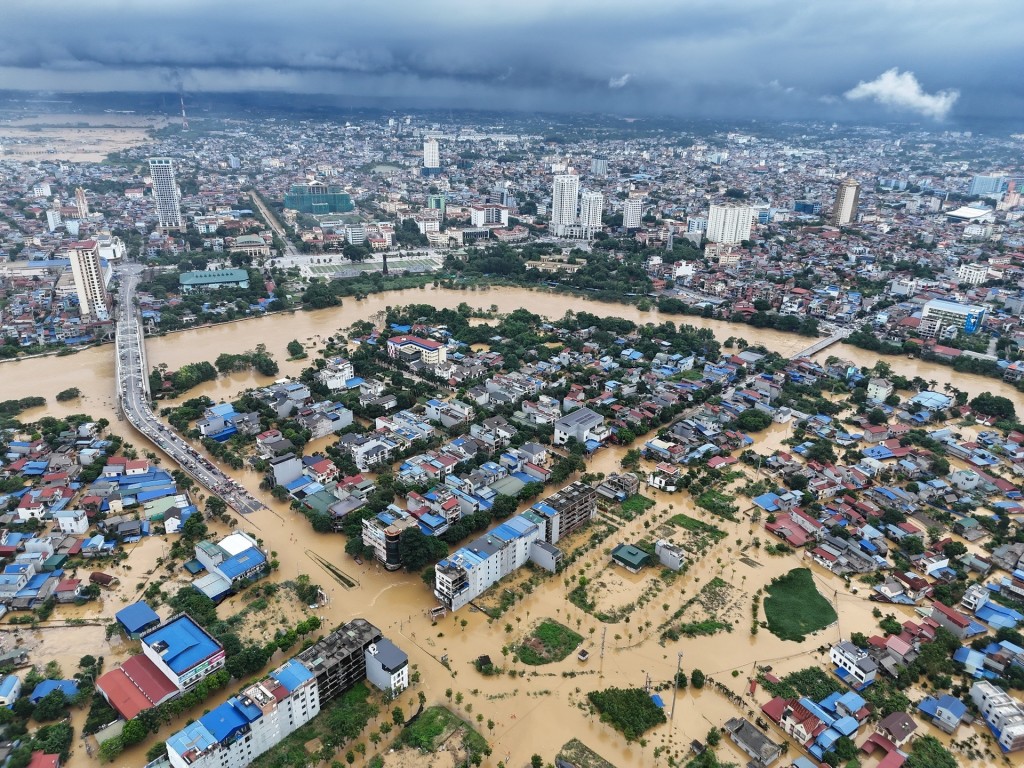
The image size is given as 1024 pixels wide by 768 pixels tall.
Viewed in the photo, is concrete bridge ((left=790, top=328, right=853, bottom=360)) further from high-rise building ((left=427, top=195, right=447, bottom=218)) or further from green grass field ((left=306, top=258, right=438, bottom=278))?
high-rise building ((left=427, top=195, right=447, bottom=218))

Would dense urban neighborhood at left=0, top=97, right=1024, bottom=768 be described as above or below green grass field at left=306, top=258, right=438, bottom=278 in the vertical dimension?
below

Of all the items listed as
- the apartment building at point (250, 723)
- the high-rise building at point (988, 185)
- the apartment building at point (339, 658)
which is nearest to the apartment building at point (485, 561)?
the apartment building at point (339, 658)

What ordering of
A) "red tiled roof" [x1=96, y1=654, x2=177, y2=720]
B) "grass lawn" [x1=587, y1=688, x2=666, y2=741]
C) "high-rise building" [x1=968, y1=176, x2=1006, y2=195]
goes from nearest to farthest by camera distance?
"red tiled roof" [x1=96, y1=654, x2=177, y2=720] → "grass lawn" [x1=587, y1=688, x2=666, y2=741] → "high-rise building" [x1=968, y1=176, x2=1006, y2=195]

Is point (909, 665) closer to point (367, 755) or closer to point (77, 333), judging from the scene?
point (367, 755)

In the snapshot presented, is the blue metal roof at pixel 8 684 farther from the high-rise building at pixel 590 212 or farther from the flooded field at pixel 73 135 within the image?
the flooded field at pixel 73 135

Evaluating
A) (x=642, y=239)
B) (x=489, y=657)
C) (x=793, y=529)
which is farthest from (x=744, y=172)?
(x=489, y=657)

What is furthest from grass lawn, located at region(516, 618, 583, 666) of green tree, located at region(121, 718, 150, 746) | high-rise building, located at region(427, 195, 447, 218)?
high-rise building, located at region(427, 195, 447, 218)

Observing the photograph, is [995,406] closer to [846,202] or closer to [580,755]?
[580,755]
